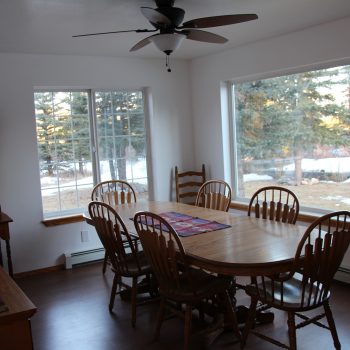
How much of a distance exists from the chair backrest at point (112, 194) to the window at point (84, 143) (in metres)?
0.26

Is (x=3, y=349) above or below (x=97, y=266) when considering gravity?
above

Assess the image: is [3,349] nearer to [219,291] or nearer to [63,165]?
[219,291]

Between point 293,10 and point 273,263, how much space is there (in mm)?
1962

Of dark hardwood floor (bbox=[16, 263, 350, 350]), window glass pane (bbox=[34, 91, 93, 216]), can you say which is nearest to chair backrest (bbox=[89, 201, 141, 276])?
dark hardwood floor (bbox=[16, 263, 350, 350])

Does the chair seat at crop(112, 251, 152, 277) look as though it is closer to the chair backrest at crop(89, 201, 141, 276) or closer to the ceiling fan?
the chair backrest at crop(89, 201, 141, 276)

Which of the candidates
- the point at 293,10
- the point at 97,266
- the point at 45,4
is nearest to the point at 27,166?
the point at 97,266

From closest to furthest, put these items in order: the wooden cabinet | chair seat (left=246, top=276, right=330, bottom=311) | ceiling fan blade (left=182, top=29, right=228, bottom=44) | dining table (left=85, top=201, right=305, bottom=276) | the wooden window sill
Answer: the wooden cabinet → dining table (left=85, top=201, right=305, bottom=276) → chair seat (left=246, top=276, right=330, bottom=311) → ceiling fan blade (left=182, top=29, right=228, bottom=44) → the wooden window sill

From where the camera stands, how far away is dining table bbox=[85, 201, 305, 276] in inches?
88.6

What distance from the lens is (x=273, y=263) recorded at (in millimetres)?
2238

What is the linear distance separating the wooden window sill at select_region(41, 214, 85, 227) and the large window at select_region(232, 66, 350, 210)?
182cm

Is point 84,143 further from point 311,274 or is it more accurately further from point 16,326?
point 16,326

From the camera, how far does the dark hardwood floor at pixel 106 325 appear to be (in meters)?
2.81

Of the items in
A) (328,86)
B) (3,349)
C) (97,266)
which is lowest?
(97,266)

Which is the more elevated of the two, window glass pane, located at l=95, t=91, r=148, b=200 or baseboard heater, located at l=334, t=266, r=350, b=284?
window glass pane, located at l=95, t=91, r=148, b=200
